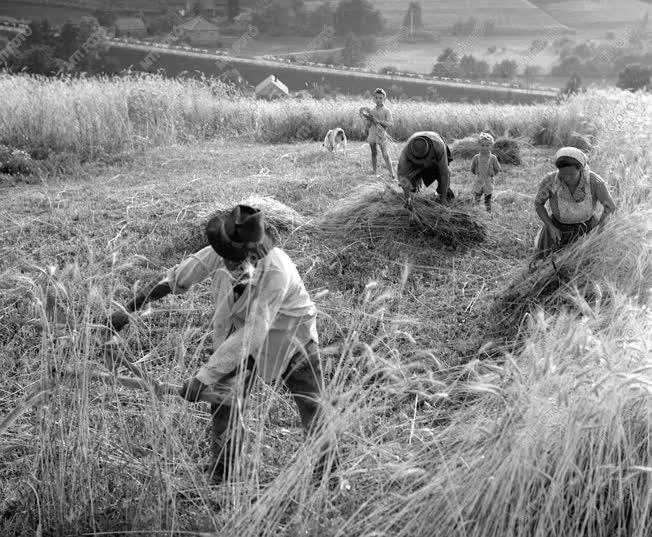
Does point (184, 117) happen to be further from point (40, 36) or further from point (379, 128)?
point (40, 36)

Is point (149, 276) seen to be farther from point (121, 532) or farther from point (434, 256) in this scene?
point (121, 532)

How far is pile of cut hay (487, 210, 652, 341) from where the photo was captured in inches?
178

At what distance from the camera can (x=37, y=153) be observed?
10.8 m

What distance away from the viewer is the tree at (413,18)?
47.5 metres

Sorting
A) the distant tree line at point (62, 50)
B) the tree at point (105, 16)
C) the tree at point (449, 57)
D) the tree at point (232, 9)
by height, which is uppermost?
the tree at point (232, 9)

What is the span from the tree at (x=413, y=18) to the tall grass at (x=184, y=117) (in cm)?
3215

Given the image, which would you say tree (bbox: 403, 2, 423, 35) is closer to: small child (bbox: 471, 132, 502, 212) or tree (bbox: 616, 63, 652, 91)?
tree (bbox: 616, 63, 652, 91)

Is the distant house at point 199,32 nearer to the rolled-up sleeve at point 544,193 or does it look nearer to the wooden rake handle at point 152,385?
the rolled-up sleeve at point 544,193

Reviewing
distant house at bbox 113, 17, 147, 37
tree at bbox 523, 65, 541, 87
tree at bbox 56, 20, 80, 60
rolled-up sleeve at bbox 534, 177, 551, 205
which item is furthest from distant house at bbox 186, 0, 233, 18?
rolled-up sleeve at bbox 534, 177, 551, 205

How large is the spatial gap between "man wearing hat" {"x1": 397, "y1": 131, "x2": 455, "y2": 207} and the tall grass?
603 cm

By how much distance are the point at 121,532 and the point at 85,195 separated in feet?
19.3

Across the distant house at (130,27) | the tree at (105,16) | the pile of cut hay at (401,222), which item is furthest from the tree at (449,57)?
the pile of cut hay at (401,222)

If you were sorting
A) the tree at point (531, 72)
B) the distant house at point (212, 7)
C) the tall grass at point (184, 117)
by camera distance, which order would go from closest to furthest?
the tall grass at point (184, 117)
the tree at point (531, 72)
the distant house at point (212, 7)

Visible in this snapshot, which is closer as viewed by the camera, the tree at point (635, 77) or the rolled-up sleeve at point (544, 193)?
the rolled-up sleeve at point (544, 193)
